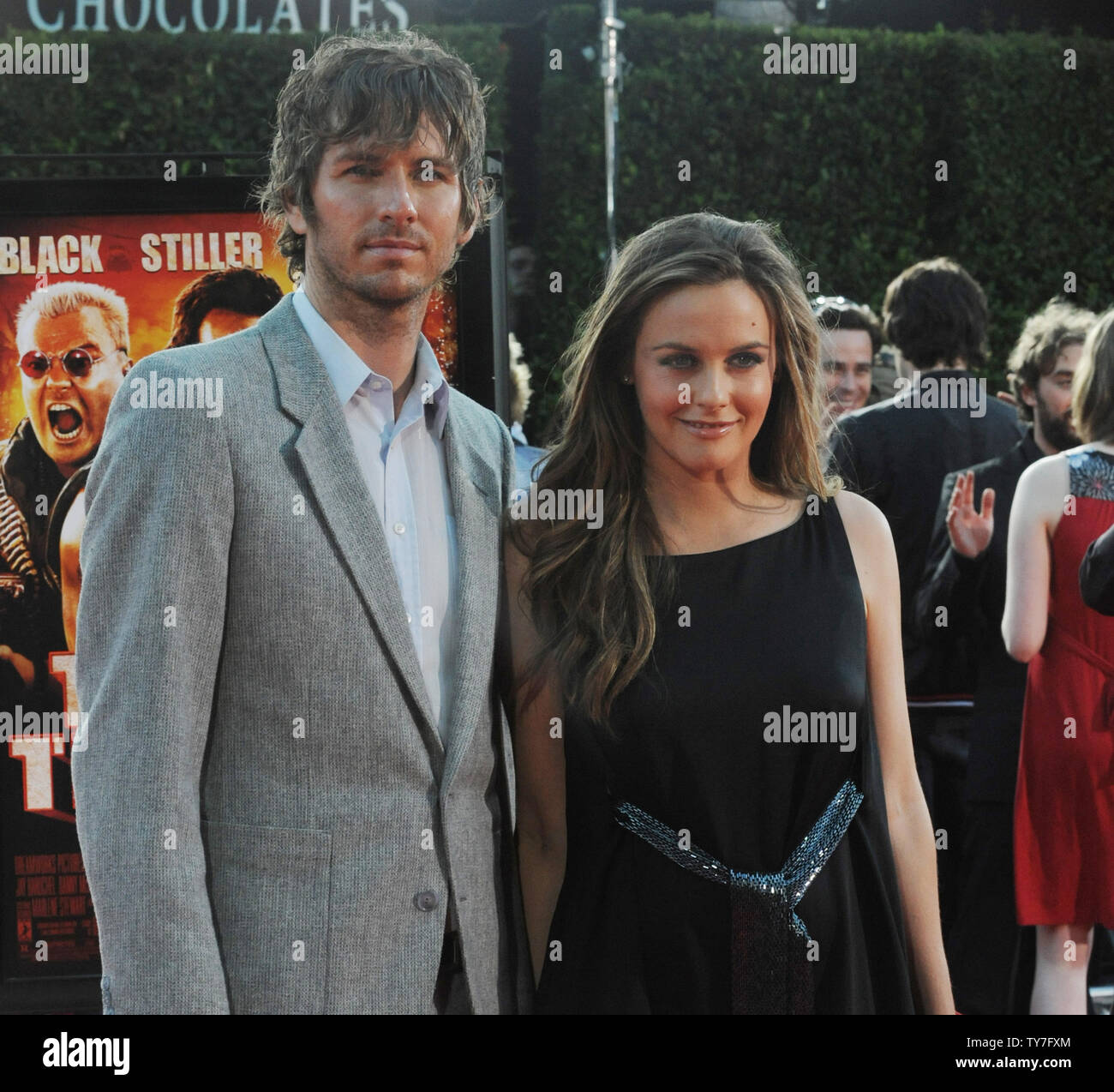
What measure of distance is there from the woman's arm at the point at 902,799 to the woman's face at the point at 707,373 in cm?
30

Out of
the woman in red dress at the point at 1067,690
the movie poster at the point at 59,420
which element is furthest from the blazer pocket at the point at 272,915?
the woman in red dress at the point at 1067,690

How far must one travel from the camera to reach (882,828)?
2.19 meters

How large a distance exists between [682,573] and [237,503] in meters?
0.76

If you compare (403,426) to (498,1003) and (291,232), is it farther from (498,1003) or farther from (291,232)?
(498,1003)

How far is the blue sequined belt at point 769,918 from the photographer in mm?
2062

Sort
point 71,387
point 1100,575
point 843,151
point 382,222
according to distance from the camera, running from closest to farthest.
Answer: point 382,222, point 1100,575, point 71,387, point 843,151

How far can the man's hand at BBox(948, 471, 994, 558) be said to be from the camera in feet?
13.2

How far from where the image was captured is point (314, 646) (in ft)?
6.15

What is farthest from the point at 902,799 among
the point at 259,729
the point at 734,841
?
the point at 259,729

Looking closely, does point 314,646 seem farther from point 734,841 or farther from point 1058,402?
point 1058,402

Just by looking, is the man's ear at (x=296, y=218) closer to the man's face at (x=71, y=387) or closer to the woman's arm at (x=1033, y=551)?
the man's face at (x=71, y=387)

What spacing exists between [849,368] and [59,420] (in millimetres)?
2847

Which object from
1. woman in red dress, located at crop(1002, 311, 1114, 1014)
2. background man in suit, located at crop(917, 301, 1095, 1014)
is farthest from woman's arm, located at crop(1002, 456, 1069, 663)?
background man in suit, located at crop(917, 301, 1095, 1014)

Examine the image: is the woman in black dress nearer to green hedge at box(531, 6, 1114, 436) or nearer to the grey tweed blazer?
the grey tweed blazer
